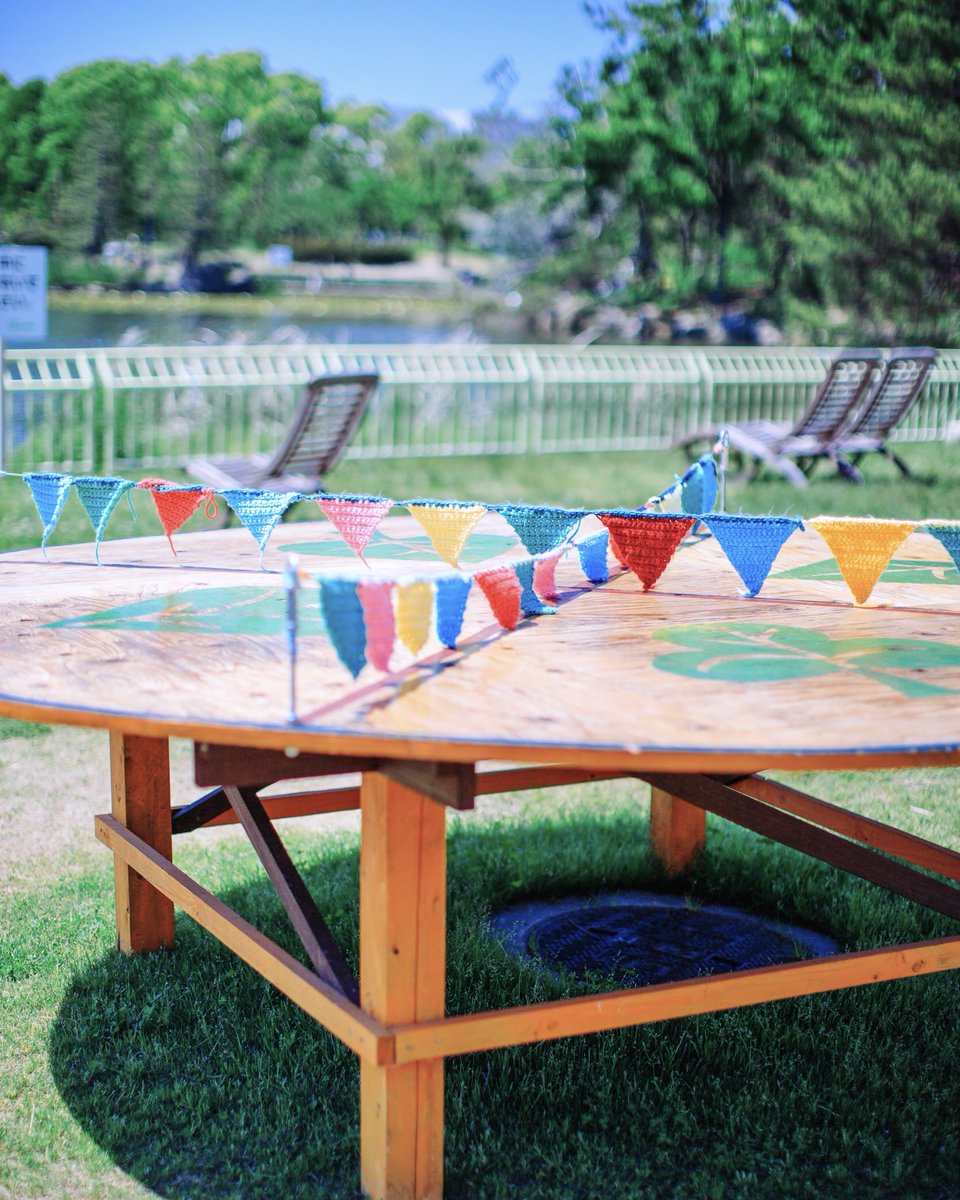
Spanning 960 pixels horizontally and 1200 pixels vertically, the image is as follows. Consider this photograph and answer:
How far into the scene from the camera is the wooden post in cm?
388

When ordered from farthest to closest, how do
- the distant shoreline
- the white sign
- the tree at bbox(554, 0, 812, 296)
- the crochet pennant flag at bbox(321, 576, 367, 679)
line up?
the tree at bbox(554, 0, 812, 296)
the distant shoreline
the white sign
the crochet pennant flag at bbox(321, 576, 367, 679)

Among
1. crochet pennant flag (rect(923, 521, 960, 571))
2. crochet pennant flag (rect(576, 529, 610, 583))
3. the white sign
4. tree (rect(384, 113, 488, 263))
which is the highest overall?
→ tree (rect(384, 113, 488, 263))

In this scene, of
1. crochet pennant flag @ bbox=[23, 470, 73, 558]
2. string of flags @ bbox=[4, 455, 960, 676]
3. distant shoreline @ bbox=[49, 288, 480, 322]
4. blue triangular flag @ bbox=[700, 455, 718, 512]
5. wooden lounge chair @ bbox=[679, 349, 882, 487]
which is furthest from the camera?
distant shoreline @ bbox=[49, 288, 480, 322]

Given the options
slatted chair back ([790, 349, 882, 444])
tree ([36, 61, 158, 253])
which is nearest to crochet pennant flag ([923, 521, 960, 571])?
slatted chair back ([790, 349, 882, 444])

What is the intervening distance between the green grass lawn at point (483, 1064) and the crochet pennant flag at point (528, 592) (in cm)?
97

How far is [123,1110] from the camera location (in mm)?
2617

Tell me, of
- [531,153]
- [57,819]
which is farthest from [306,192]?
[57,819]

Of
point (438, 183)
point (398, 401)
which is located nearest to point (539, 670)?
point (398, 401)

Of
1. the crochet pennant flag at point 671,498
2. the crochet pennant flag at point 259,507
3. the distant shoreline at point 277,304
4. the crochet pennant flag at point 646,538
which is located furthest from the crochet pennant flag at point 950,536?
the distant shoreline at point 277,304

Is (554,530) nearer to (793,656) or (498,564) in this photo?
(498,564)

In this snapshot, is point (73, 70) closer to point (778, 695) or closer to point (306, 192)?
point (306, 192)

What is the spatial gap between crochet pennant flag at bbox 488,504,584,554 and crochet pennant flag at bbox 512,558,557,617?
331mm

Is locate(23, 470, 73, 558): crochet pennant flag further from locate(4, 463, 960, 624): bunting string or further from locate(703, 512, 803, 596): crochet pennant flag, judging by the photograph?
locate(703, 512, 803, 596): crochet pennant flag

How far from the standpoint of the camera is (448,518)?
3.08m
